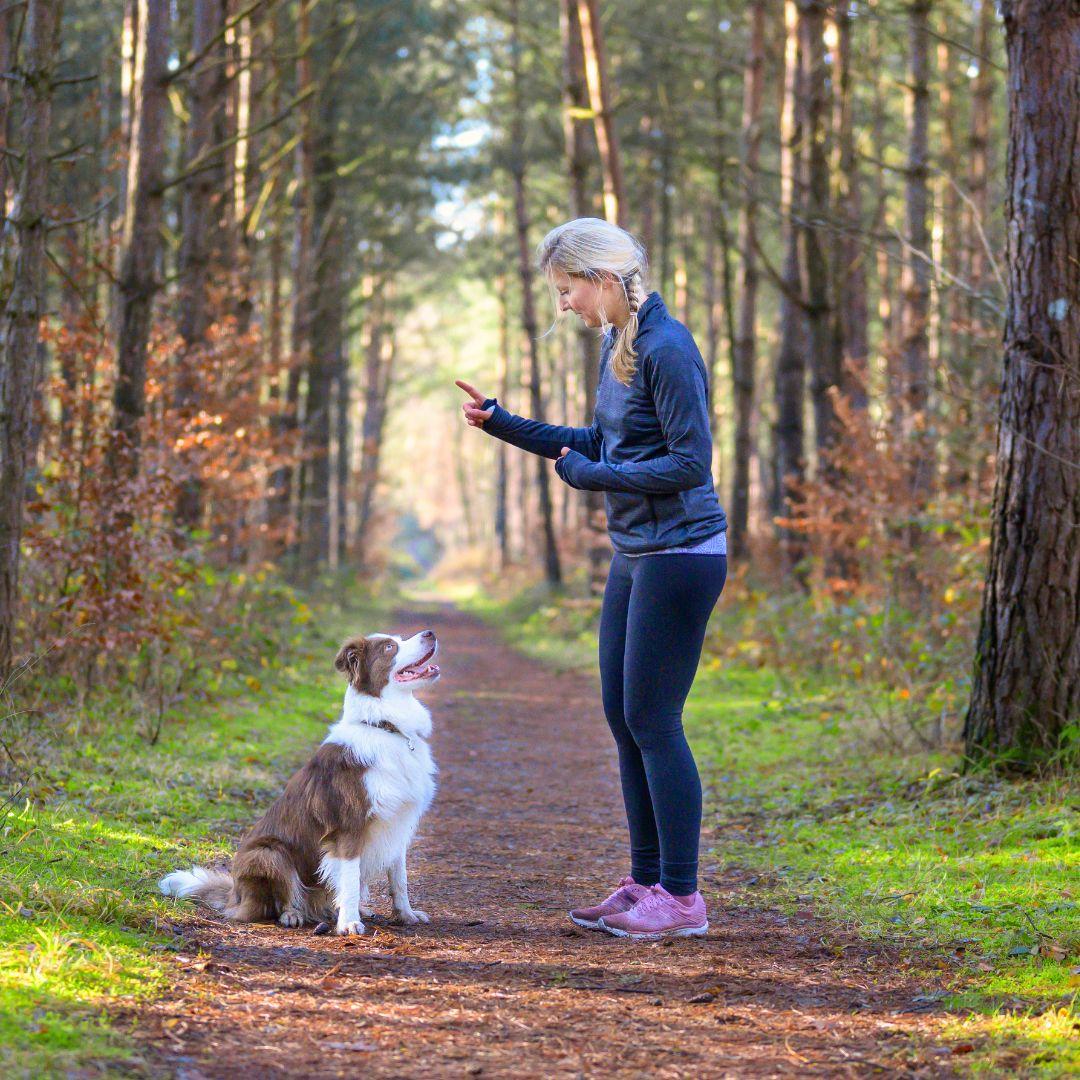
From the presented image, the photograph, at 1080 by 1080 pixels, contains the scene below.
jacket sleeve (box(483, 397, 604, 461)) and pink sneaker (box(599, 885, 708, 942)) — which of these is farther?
jacket sleeve (box(483, 397, 604, 461))

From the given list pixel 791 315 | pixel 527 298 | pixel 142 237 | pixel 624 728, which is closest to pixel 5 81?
pixel 142 237

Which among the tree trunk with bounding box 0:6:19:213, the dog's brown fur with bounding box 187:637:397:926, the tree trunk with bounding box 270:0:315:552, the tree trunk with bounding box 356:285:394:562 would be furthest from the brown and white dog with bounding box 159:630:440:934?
the tree trunk with bounding box 356:285:394:562

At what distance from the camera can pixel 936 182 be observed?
27328 mm

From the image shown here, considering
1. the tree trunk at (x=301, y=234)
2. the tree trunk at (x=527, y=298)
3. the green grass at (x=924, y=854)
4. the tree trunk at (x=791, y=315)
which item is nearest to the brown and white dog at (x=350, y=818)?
the green grass at (x=924, y=854)

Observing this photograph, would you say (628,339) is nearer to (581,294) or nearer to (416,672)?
(581,294)

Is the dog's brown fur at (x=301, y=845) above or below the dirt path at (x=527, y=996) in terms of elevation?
above

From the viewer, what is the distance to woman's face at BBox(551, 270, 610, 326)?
4.84m

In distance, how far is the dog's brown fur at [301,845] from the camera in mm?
4965

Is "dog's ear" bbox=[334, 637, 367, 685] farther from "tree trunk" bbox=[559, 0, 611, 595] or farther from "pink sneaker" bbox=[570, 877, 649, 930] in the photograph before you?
"tree trunk" bbox=[559, 0, 611, 595]

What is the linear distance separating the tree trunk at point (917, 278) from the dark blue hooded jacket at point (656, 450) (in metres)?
7.60

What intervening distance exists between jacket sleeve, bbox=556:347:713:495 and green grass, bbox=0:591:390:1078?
7.60 feet

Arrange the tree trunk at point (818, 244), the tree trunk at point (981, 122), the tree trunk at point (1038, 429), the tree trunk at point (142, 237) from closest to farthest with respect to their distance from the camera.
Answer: the tree trunk at point (1038, 429) < the tree trunk at point (142, 237) < the tree trunk at point (818, 244) < the tree trunk at point (981, 122)

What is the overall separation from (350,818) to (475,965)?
2.67 ft

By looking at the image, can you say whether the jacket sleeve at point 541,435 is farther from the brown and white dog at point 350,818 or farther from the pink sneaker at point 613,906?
the pink sneaker at point 613,906
